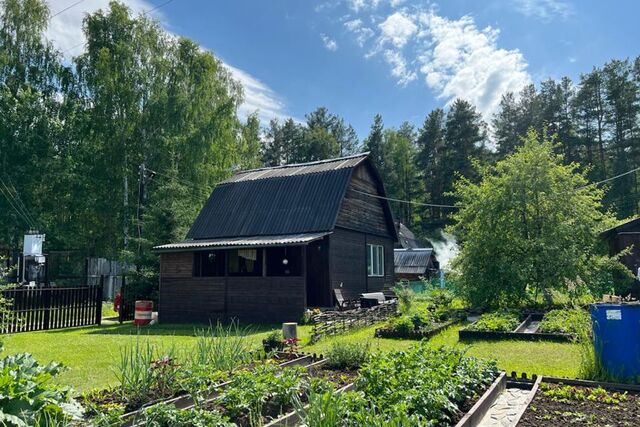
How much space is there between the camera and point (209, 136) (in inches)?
1102

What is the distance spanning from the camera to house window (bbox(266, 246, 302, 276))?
17484 mm

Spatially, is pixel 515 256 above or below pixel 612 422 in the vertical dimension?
above

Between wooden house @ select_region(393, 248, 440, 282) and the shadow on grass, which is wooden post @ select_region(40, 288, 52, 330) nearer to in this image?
the shadow on grass

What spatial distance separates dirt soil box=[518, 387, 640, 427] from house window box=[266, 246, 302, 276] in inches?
508

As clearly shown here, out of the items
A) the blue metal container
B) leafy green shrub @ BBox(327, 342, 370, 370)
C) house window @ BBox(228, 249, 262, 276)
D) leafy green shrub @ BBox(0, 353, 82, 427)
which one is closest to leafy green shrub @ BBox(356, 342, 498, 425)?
leafy green shrub @ BBox(327, 342, 370, 370)

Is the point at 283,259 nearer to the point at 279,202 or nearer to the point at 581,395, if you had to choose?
the point at 279,202

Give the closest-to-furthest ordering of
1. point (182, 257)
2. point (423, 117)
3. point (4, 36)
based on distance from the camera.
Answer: point (182, 257) < point (4, 36) < point (423, 117)

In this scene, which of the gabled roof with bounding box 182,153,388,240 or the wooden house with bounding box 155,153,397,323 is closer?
the wooden house with bounding box 155,153,397,323

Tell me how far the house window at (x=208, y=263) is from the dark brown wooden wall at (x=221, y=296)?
0.31 metres

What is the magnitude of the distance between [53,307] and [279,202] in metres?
8.16

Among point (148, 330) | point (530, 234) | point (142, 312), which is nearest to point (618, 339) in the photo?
point (530, 234)

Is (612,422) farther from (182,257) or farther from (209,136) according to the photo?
(209,136)

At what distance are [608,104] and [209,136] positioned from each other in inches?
1246

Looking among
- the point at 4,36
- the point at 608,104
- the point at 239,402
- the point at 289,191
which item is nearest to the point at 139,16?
the point at 4,36
